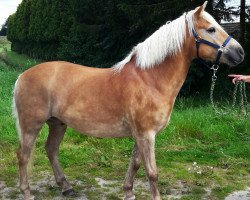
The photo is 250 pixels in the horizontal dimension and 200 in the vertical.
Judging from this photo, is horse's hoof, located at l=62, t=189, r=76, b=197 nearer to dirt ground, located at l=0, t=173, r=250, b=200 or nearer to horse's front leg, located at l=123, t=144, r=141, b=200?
dirt ground, located at l=0, t=173, r=250, b=200

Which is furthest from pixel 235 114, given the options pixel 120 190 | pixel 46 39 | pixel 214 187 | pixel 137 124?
pixel 46 39

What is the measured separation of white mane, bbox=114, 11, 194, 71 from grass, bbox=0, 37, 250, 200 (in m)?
1.64

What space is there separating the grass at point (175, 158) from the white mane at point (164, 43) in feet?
5.39

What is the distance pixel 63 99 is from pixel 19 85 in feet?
1.99

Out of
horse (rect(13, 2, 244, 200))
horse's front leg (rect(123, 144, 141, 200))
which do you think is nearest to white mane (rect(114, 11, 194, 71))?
horse (rect(13, 2, 244, 200))

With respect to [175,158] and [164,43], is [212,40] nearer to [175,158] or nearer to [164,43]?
[164,43]

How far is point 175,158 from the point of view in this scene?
18.2 ft

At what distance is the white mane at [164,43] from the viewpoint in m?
3.67

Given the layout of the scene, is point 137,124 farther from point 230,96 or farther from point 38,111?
point 230,96

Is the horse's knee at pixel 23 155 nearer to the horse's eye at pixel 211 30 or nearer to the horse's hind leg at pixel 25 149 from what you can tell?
the horse's hind leg at pixel 25 149

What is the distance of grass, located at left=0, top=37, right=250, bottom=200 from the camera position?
4.63m

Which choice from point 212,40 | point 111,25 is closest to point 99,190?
point 212,40

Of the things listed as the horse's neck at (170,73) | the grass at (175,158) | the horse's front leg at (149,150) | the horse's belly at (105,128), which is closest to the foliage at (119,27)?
the grass at (175,158)

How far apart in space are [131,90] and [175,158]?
7.15 ft
